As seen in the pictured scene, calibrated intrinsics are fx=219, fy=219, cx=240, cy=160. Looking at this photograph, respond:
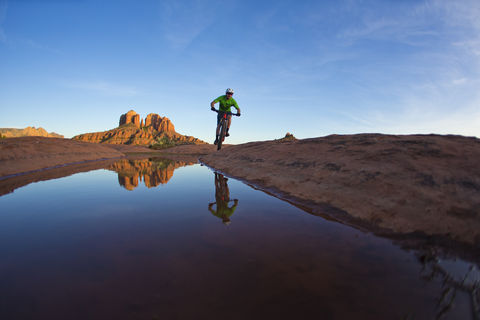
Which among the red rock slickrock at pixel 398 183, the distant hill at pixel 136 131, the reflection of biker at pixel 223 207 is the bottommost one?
the reflection of biker at pixel 223 207

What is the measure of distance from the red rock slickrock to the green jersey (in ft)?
21.6

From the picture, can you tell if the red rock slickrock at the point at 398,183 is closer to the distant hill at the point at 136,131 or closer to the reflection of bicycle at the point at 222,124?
the reflection of bicycle at the point at 222,124

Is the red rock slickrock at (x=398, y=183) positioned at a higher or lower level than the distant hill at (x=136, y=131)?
lower

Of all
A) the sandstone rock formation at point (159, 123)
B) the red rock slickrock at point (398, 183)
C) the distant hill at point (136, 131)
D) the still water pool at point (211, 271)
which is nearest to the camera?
the still water pool at point (211, 271)

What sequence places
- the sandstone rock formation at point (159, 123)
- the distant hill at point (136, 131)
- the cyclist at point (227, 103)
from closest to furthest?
1. the cyclist at point (227, 103)
2. the distant hill at point (136, 131)
3. the sandstone rock formation at point (159, 123)

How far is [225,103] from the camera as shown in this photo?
33.5 feet

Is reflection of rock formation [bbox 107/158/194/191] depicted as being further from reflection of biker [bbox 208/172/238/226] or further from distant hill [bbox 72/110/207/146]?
distant hill [bbox 72/110/207/146]

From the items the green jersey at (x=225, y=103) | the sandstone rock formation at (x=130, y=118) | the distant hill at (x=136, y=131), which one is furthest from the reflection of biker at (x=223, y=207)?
the sandstone rock formation at (x=130, y=118)

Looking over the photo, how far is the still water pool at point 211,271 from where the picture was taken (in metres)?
1.05

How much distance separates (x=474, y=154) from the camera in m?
2.70

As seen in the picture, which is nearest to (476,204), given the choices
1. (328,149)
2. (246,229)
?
(246,229)

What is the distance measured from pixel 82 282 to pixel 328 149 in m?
4.40

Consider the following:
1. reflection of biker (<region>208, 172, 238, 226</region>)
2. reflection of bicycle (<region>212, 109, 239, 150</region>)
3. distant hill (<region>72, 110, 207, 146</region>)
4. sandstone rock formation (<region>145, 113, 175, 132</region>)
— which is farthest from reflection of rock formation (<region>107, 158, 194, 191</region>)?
sandstone rock formation (<region>145, 113, 175, 132</region>)

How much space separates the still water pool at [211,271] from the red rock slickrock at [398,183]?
44cm
